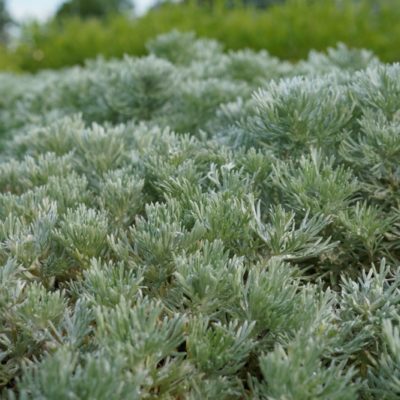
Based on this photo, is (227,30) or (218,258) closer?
(218,258)

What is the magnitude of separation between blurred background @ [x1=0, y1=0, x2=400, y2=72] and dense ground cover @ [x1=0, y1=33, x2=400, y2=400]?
11.9 feet

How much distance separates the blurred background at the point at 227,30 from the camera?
240 inches

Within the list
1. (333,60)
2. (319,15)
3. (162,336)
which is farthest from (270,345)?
(319,15)

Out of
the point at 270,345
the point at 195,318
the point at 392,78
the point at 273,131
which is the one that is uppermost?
the point at 392,78

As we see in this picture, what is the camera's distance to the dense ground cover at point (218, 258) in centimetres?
131

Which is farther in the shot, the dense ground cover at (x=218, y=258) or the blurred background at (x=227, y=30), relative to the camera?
the blurred background at (x=227, y=30)

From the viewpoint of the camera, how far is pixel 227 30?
6.70 meters

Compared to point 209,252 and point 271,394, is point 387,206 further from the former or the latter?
point 271,394

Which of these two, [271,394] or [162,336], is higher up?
[162,336]

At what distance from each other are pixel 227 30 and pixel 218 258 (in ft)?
18.3

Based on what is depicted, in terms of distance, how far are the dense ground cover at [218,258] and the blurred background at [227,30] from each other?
363 cm

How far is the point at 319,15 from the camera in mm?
6367

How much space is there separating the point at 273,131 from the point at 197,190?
498mm

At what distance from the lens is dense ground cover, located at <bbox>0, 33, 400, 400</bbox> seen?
1.31 m
